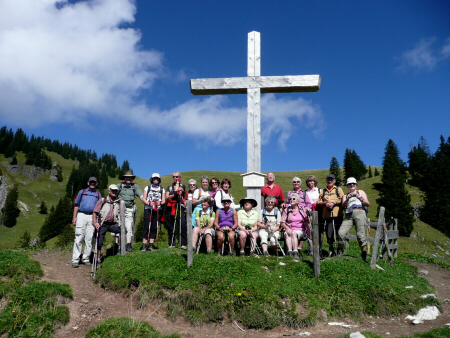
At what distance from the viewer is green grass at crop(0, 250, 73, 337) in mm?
6086

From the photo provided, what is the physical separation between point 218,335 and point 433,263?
12.4 m

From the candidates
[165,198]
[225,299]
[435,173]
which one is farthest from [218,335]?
[435,173]

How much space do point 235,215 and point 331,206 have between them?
3117 mm

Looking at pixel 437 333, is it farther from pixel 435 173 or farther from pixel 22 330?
pixel 435 173

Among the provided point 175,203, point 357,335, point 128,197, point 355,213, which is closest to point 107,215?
point 128,197

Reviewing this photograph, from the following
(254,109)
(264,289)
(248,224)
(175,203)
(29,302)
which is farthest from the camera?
(175,203)

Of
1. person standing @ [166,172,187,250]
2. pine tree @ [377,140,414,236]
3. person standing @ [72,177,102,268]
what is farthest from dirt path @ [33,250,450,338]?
pine tree @ [377,140,414,236]

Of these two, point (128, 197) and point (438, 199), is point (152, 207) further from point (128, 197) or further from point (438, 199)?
point (438, 199)

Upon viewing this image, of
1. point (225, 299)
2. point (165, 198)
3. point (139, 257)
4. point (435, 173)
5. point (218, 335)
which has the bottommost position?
point (218, 335)

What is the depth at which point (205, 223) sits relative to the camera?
390 inches

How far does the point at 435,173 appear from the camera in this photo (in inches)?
2372

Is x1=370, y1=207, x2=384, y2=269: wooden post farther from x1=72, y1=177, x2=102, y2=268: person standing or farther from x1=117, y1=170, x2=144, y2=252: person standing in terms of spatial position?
x1=72, y1=177, x2=102, y2=268: person standing

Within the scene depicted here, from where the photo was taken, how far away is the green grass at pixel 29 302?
20.0ft

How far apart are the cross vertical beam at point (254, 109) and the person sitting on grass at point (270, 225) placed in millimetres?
1292
